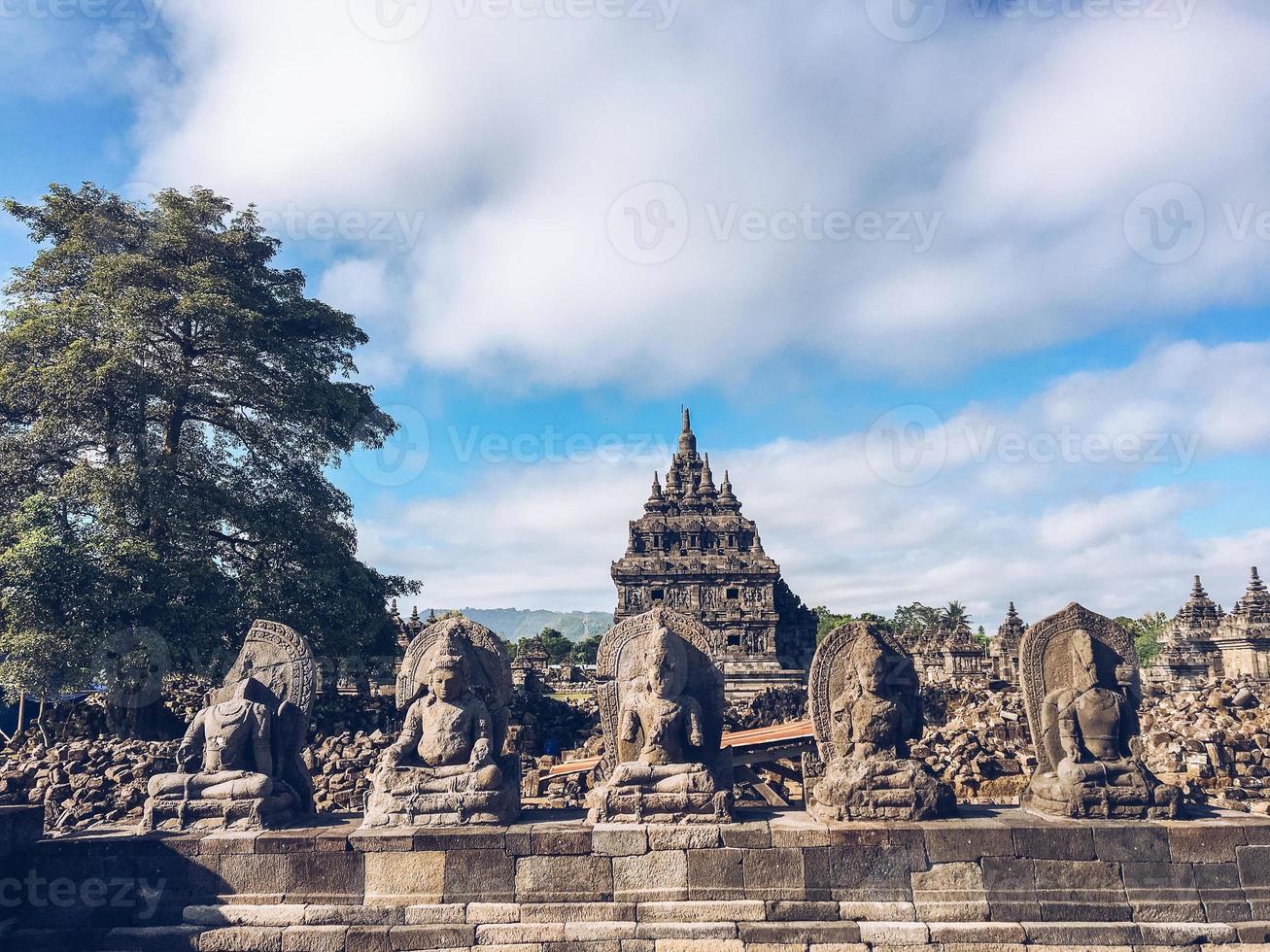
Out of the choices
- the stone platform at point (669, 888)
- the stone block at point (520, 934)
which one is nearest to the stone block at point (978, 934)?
the stone platform at point (669, 888)

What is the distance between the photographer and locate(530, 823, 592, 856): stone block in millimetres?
6359

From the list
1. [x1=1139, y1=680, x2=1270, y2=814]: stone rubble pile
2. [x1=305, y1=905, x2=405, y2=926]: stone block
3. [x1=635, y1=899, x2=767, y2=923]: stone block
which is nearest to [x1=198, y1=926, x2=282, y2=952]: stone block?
[x1=305, y1=905, x2=405, y2=926]: stone block

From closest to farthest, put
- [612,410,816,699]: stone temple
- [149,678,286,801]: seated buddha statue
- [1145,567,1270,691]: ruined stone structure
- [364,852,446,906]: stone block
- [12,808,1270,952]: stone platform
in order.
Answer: [12,808,1270,952]: stone platform < [364,852,446,906]: stone block < [149,678,286,801]: seated buddha statue < [1145,567,1270,691]: ruined stone structure < [612,410,816,699]: stone temple

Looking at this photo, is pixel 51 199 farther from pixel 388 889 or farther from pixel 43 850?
pixel 388 889

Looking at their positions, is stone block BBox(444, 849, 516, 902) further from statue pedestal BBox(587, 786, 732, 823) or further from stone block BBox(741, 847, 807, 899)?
stone block BBox(741, 847, 807, 899)

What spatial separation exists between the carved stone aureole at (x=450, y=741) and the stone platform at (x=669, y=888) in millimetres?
258

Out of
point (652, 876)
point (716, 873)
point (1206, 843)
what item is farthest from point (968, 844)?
point (652, 876)

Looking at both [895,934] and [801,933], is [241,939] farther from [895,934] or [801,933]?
[895,934]

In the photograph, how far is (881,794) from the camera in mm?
6543

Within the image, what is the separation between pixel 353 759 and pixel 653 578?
93.8 ft

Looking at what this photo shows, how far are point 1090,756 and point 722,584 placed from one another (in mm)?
35325

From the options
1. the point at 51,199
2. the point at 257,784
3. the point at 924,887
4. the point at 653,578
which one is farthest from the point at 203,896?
the point at 653,578

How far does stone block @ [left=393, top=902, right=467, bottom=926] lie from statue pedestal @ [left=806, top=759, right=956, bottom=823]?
3076 millimetres

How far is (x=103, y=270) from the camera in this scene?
1555 cm
